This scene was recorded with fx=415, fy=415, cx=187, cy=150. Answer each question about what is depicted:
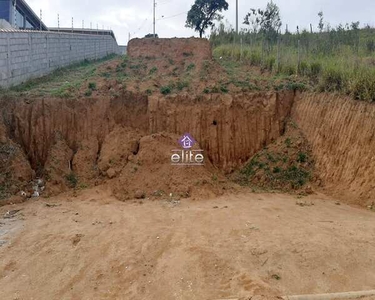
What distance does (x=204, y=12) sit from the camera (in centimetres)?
2439

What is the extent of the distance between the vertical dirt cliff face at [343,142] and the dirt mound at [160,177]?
7.78 ft

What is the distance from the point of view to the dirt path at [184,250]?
537 cm

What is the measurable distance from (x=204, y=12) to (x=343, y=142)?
1726 cm

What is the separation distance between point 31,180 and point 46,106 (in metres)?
1.99

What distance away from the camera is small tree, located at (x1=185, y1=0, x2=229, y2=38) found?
24.1 meters

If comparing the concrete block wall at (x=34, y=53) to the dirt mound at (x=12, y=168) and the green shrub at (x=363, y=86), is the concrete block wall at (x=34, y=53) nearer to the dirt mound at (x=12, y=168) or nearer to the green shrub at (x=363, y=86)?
the dirt mound at (x=12, y=168)

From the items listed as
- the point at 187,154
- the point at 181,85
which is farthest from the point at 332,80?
the point at 187,154

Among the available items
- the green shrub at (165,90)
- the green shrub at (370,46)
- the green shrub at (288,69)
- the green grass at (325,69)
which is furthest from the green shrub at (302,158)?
the green shrub at (370,46)

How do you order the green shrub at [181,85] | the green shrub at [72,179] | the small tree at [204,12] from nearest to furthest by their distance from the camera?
the green shrub at [72,179] < the green shrub at [181,85] < the small tree at [204,12]

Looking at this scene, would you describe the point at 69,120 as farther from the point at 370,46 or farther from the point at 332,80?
the point at 370,46

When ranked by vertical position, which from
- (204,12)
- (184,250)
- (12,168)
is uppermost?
(204,12)

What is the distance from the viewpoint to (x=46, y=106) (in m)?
10.3

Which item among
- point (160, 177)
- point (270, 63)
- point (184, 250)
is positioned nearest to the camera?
point (184, 250)

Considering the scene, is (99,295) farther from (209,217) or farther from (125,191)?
(125,191)
